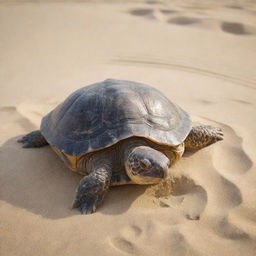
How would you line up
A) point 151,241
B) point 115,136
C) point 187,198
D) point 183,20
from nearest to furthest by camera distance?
point 151,241, point 187,198, point 115,136, point 183,20

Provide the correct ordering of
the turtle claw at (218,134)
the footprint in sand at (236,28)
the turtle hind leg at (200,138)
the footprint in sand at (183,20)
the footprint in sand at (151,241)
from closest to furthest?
the footprint in sand at (151,241) → the turtle hind leg at (200,138) → the turtle claw at (218,134) → the footprint in sand at (236,28) → the footprint in sand at (183,20)

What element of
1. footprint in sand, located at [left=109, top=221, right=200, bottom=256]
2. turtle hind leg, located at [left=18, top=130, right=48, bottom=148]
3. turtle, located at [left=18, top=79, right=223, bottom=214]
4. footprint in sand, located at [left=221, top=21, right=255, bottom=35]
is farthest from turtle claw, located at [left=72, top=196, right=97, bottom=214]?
footprint in sand, located at [left=221, top=21, right=255, bottom=35]

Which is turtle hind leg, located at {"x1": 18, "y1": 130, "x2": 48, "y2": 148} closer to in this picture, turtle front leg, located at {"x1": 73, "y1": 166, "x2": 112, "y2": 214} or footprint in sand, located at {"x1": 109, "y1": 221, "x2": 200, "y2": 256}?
turtle front leg, located at {"x1": 73, "y1": 166, "x2": 112, "y2": 214}

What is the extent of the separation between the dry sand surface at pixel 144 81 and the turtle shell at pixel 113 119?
17.2 inches

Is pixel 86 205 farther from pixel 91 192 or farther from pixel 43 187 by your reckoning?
pixel 43 187

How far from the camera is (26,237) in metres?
2.49

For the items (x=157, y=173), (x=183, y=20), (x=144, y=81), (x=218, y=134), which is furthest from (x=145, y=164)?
(x=183, y=20)

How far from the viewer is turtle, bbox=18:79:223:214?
2828 millimetres

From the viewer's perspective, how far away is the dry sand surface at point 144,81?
8.10 feet

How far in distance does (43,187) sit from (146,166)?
121 centimetres

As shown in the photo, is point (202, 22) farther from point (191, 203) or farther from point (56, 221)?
point (56, 221)

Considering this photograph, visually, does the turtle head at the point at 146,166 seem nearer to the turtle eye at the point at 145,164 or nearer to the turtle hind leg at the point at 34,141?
the turtle eye at the point at 145,164

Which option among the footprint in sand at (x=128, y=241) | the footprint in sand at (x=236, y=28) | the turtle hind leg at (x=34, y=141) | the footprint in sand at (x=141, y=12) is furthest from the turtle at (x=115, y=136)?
the footprint in sand at (x=141, y=12)

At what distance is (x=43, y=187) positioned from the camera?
10.3ft
